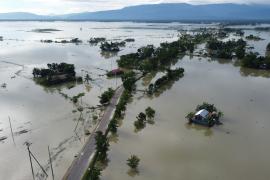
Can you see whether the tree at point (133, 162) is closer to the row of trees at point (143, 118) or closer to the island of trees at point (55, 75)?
the row of trees at point (143, 118)

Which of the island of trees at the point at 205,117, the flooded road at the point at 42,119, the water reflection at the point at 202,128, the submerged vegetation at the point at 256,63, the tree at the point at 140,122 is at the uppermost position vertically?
the submerged vegetation at the point at 256,63

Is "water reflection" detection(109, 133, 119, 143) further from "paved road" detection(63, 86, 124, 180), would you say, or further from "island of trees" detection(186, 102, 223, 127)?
"island of trees" detection(186, 102, 223, 127)

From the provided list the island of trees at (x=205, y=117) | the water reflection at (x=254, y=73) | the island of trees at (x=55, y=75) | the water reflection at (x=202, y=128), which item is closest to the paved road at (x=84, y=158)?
the water reflection at (x=202, y=128)

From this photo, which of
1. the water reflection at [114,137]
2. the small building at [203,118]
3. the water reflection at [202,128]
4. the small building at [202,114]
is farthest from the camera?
the small building at [202,114]

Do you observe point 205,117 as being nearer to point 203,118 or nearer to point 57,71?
point 203,118

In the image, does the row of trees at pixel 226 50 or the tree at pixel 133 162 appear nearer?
the tree at pixel 133 162

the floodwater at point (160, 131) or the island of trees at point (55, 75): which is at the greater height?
the island of trees at point (55, 75)

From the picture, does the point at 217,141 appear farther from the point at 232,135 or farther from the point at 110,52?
the point at 110,52

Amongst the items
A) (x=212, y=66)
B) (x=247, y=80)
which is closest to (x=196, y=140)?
(x=247, y=80)
